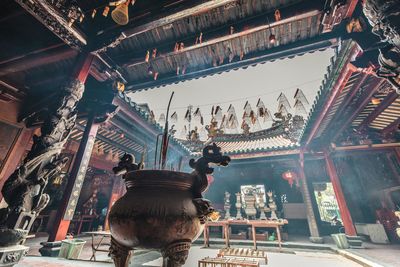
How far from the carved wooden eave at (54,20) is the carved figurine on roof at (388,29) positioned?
17.2 ft

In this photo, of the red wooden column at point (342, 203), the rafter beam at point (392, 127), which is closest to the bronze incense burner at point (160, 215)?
the rafter beam at point (392, 127)

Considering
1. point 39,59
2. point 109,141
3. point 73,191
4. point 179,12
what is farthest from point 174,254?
point 109,141

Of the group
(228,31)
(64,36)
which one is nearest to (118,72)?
(64,36)

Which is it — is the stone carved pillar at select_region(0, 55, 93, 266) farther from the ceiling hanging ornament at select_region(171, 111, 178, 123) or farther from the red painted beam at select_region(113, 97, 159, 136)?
the ceiling hanging ornament at select_region(171, 111, 178, 123)

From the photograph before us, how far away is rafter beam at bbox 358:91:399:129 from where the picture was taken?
5.55 meters

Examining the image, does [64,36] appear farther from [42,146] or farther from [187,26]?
[187,26]

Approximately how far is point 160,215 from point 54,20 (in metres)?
4.55

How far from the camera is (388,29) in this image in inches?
89.4

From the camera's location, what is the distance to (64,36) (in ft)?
13.1

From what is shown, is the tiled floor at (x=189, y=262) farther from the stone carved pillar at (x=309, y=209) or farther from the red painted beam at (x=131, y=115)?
the red painted beam at (x=131, y=115)

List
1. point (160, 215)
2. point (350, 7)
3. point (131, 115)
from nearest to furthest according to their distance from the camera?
point (160, 215), point (350, 7), point (131, 115)

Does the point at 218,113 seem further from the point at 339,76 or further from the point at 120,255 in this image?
the point at 120,255

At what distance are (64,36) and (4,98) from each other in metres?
3.63

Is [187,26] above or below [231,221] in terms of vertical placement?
above
